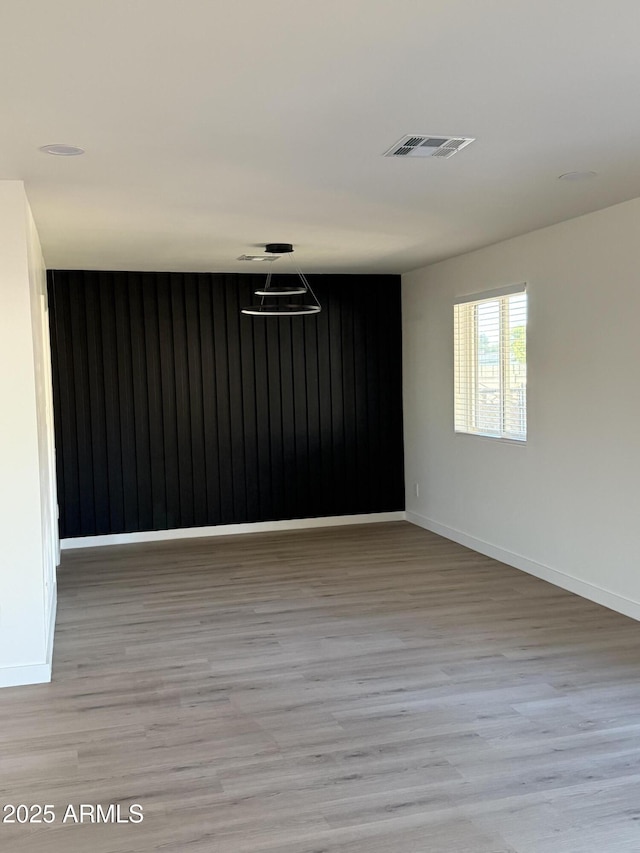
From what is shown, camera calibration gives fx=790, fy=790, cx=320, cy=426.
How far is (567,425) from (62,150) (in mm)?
3698

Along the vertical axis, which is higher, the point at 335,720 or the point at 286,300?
the point at 286,300

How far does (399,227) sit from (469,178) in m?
1.36

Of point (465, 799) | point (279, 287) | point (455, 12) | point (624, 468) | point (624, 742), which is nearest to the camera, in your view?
point (455, 12)

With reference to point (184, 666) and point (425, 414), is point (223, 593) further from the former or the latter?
point (425, 414)

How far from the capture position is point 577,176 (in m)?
4.06

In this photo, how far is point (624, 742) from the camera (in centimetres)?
325

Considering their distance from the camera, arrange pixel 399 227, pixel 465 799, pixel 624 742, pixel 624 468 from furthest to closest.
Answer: pixel 399 227
pixel 624 468
pixel 624 742
pixel 465 799

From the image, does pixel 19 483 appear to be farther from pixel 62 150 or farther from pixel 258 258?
pixel 258 258

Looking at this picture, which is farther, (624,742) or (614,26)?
(624,742)

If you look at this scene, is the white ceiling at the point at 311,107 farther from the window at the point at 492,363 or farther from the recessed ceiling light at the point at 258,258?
the recessed ceiling light at the point at 258,258

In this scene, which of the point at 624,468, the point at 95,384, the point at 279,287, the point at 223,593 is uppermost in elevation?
the point at 279,287

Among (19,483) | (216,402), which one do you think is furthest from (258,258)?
(19,483)

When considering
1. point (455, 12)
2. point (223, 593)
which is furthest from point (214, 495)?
point (455, 12)

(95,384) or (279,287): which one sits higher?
(279,287)
